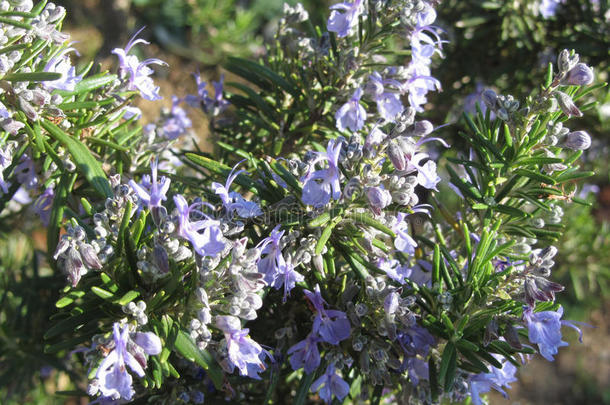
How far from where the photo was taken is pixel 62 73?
40.2 inches

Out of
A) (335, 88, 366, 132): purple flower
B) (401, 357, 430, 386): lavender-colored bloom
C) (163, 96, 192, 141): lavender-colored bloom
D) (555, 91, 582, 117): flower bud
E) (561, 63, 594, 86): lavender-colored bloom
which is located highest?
(561, 63, 594, 86): lavender-colored bloom

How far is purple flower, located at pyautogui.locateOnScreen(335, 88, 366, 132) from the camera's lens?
1.17 meters

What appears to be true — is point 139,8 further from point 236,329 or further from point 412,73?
point 236,329

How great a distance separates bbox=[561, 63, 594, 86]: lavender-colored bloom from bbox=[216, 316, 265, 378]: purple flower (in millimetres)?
776

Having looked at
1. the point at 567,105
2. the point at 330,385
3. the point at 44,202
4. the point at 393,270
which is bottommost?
the point at 330,385

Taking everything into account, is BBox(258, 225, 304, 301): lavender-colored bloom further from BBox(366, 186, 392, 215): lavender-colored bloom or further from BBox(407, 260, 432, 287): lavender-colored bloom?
BBox(407, 260, 432, 287): lavender-colored bloom

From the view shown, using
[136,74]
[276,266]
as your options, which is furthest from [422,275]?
[136,74]

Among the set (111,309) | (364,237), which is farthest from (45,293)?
(364,237)

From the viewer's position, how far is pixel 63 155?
1124 mm

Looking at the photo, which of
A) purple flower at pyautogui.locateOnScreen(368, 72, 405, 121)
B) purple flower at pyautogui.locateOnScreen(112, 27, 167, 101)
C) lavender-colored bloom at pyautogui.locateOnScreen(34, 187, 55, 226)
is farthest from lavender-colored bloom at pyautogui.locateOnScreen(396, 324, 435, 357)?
lavender-colored bloom at pyautogui.locateOnScreen(34, 187, 55, 226)

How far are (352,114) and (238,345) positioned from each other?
0.57m

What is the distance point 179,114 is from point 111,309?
77 cm

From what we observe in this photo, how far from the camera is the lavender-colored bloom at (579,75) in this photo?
0.99 m

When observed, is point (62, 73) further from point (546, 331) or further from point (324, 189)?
point (546, 331)
